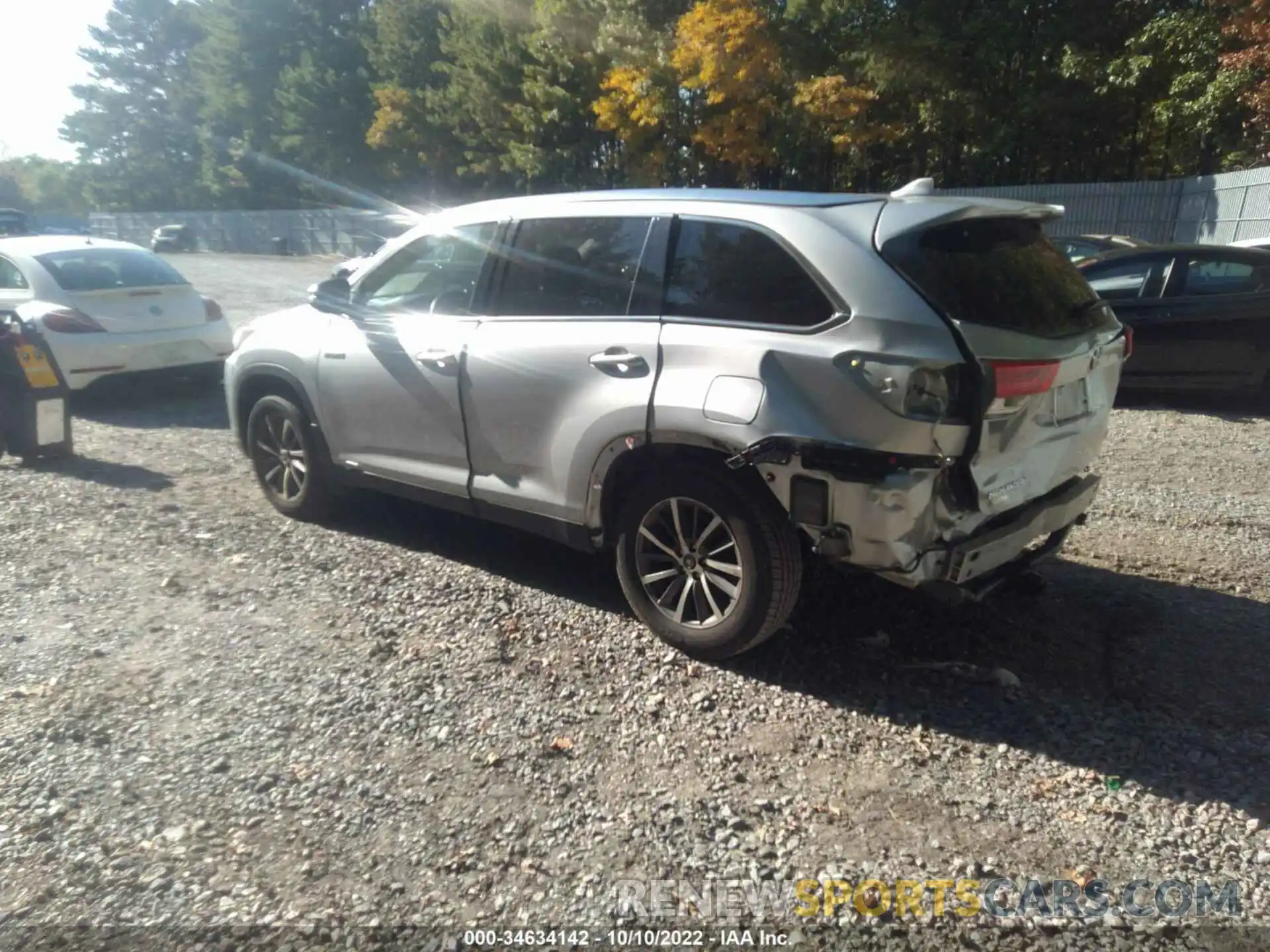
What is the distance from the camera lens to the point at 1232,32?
59.9 feet

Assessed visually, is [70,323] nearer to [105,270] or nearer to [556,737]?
[105,270]

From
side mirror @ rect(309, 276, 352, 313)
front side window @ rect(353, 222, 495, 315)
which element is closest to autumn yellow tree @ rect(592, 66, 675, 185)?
side mirror @ rect(309, 276, 352, 313)

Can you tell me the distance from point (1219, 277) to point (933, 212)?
6.50m

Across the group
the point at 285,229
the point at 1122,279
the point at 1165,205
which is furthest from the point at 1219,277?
the point at 285,229

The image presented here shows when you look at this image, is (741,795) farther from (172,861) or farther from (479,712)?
(172,861)

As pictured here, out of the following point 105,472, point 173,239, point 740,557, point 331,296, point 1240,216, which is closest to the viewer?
point 740,557

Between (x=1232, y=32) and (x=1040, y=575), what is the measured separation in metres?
18.1

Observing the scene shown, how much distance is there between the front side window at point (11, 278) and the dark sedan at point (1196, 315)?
31.3 ft

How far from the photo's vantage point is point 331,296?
5.48 m

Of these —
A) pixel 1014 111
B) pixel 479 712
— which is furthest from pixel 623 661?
pixel 1014 111

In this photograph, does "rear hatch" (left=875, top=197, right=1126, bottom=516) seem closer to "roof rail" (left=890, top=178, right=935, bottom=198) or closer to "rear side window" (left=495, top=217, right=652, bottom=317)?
"roof rail" (left=890, top=178, right=935, bottom=198)

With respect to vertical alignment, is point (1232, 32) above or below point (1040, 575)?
above

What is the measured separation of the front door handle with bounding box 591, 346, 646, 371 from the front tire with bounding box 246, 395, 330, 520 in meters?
2.13

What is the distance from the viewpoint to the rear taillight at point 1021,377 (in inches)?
136
